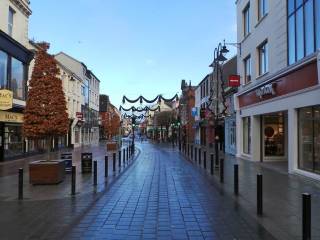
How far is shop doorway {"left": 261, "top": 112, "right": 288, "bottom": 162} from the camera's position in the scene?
2597cm

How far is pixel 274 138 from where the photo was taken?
26312 millimetres

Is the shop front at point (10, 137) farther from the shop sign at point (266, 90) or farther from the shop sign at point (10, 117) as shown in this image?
the shop sign at point (266, 90)

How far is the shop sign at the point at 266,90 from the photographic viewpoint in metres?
21.0

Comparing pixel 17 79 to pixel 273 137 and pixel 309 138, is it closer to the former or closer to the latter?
pixel 273 137

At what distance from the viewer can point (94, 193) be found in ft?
43.5

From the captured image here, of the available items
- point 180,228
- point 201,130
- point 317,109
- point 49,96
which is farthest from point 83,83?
point 180,228

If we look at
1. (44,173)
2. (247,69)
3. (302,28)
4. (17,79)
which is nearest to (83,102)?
(17,79)

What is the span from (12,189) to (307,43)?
11.9 metres

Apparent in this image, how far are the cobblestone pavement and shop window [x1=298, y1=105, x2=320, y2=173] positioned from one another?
4179 mm

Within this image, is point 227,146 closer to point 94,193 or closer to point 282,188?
point 282,188

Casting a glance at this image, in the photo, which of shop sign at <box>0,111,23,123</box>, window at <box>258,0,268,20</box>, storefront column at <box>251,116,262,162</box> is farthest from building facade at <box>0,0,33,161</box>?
window at <box>258,0,268,20</box>

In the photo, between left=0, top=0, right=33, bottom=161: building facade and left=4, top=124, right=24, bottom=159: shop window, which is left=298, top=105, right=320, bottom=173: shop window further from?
left=4, top=124, right=24, bottom=159: shop window

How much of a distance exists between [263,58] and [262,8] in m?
2.77

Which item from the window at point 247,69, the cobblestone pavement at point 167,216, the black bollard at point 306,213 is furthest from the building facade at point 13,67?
the black bollard at point 306,213
